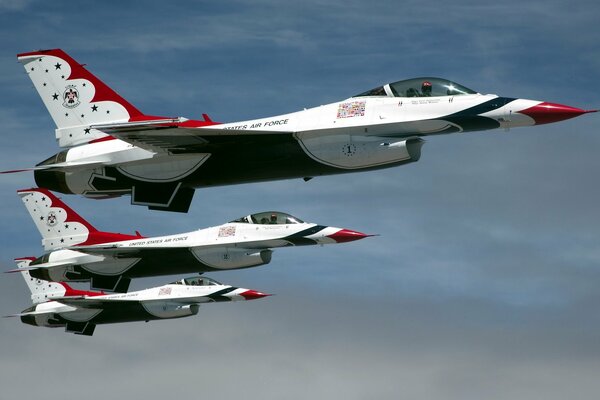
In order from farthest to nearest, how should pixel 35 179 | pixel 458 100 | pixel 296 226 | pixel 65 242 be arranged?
1. pixel 65 242
2. pixel 296 226
3. pixel 35 179
4. pixel 458 100

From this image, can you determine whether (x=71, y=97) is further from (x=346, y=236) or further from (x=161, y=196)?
(x=346, y=236)

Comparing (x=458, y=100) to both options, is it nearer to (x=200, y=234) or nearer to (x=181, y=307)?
(x=200, y=234)

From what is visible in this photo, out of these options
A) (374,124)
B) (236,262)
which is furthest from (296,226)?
(374,124)

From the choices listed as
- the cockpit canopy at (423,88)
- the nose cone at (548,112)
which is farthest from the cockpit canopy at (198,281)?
the nose cone at (548,112)

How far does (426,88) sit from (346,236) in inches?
753

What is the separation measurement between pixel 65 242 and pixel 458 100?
32318 millimetres

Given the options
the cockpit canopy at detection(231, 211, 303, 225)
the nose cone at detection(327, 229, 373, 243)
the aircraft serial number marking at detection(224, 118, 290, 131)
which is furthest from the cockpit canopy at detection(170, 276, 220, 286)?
the aircraft serial number marking at detection(224, 118, 290, 131)

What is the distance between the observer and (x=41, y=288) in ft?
246

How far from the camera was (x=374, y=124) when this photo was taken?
41562mm

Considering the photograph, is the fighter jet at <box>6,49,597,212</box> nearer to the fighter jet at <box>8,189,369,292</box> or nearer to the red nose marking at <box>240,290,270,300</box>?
the fighter jet at <box>8,189,369,292</box>

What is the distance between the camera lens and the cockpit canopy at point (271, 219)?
6155 cm

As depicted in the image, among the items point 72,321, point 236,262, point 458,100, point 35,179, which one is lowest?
point 72,321

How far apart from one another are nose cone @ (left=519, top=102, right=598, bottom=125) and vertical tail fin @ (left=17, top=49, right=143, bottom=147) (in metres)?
15.7

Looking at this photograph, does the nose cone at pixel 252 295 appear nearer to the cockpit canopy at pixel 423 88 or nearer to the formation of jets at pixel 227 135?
the formation of jets at pixel 227 135
